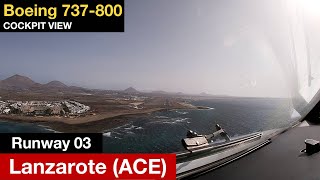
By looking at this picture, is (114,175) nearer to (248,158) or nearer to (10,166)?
(10,166)

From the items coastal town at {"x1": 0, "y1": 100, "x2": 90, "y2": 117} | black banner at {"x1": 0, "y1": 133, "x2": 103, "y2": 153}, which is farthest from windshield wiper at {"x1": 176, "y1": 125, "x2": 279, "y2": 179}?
coastal town at {"x1": 0, "y1": 100, "x2": 90, "y2": 117}

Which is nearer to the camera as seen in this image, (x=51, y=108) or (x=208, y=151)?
(x=208, y=151)

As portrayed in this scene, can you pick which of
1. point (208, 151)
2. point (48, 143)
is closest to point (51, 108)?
point (48, 143)

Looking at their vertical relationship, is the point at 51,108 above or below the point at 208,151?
above

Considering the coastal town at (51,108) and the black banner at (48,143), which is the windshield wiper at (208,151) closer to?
the black banner at (48,143)

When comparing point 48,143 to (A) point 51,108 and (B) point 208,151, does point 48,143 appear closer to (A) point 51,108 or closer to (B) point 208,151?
(A) point 51,108

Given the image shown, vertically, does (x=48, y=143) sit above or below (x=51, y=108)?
below

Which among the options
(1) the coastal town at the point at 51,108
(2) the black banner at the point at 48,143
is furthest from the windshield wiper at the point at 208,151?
(1) the coastal town at the point at 51,108

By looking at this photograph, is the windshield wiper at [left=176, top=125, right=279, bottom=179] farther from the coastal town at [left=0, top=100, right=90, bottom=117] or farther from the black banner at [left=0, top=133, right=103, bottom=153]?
the coastal town at [left=0, top=100, right=90, bottom=117]

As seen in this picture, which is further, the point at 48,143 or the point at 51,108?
the point at 51,108
